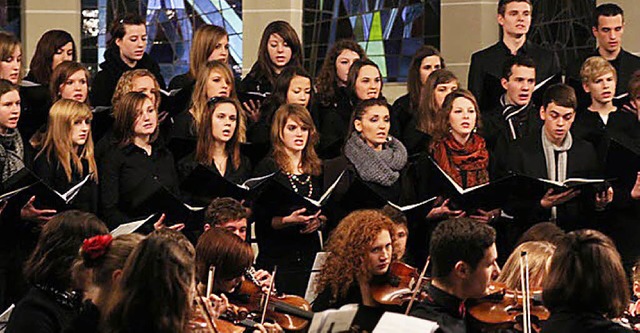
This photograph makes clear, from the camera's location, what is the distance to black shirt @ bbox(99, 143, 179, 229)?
7141 mm

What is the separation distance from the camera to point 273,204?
7207 millimetres

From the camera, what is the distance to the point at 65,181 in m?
7.16

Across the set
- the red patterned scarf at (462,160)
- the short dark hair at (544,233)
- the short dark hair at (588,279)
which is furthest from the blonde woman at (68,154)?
the short dark hair at (588,279)

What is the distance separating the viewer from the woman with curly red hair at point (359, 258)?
19.9ft

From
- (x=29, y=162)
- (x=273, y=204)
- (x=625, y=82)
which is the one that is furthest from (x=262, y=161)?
(x=625, y=82)

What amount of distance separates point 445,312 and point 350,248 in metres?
1.02

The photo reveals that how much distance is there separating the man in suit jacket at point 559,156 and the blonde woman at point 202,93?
1.50 meters

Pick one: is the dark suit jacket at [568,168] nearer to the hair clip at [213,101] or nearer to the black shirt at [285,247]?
the black shirt at [285,247]

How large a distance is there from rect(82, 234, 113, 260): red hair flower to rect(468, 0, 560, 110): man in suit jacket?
13.2 ft

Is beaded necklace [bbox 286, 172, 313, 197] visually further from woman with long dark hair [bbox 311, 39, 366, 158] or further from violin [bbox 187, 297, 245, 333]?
violin [bbox 187, 297, 245, 333]

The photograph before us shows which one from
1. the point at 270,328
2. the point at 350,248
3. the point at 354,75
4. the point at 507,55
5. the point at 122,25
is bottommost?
the point at 270,328

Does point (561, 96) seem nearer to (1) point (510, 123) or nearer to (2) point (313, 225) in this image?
(1) point (510, 123)

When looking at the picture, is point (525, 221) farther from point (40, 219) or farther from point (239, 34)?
point (239, 34)

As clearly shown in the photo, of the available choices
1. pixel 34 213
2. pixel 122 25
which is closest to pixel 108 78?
pixel 122 25
